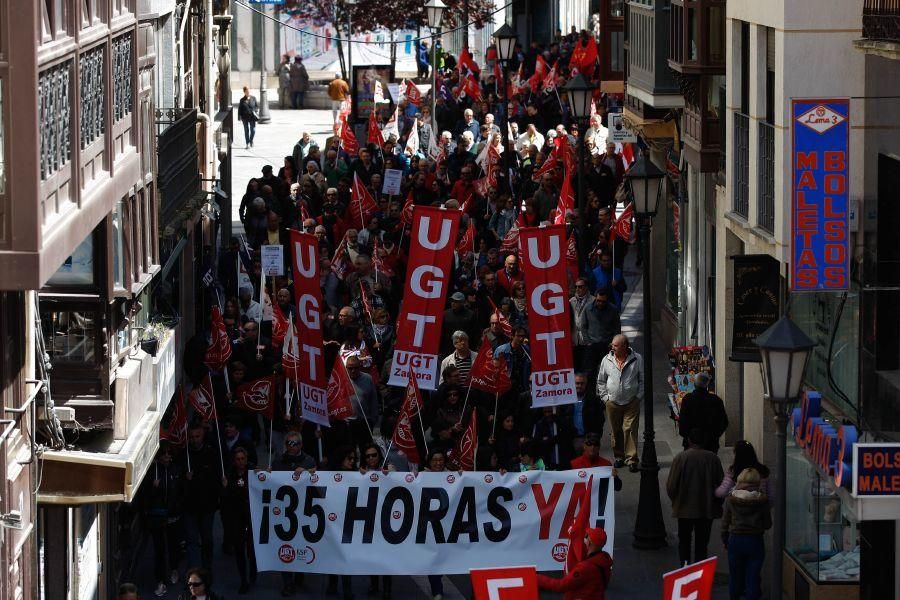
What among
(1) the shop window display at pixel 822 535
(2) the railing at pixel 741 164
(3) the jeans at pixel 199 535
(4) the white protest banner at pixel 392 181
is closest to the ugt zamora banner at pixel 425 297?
(3) the jeans at pixel 199 535

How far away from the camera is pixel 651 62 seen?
27.1 m

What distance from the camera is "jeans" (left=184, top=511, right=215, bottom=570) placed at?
18.8 m

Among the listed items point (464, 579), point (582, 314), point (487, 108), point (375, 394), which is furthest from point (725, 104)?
point (487, 108)

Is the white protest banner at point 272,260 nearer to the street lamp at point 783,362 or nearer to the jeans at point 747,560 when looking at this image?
the jeans at point 747,560

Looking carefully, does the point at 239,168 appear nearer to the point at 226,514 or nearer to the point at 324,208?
the point at 324,208

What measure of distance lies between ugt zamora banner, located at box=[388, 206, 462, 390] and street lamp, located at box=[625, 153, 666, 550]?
1.99 meters

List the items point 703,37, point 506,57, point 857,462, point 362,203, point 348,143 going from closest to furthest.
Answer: point 857,462, point 703,37, point 362,203, point 348,143, point 506,57

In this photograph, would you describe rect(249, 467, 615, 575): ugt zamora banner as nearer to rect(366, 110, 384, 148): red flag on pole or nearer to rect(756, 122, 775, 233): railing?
rect(756, 122, 775, 233): railing

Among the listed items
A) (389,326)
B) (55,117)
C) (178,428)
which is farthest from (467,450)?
(55,117)

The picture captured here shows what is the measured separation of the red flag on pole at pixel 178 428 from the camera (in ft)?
63.0

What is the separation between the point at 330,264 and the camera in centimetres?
2752

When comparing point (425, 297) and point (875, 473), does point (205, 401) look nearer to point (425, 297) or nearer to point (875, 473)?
point (425, 297)

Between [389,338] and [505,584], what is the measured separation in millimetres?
11000

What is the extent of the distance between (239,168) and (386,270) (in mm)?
23506
